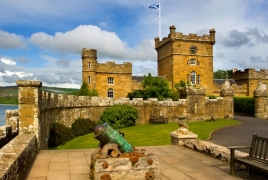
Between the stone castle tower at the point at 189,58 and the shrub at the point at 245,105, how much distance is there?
22.2 feet

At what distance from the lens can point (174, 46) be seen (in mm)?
43688

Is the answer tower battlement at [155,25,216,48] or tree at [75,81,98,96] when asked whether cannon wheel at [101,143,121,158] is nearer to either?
tree at [75,81,98,96]

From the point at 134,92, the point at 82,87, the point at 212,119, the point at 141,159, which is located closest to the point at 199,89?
the point at 212,119

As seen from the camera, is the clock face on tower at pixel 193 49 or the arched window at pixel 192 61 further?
the arched window at pixel 192 61

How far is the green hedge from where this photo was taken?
3609 centimetres

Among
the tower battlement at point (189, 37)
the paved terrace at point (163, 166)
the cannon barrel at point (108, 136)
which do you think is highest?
the tower battlement at point (189, 37)

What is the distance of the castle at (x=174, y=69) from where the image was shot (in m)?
40.8

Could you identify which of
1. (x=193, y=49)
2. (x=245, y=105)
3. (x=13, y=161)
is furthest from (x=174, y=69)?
(x=13, y=161)

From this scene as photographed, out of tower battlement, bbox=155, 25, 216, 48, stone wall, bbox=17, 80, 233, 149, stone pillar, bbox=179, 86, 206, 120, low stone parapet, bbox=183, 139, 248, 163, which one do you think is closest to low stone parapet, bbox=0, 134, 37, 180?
low stone parapet, bbox=183, 139, 248, 163

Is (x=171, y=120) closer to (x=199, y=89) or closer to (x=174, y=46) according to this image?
(x=199, y=89)

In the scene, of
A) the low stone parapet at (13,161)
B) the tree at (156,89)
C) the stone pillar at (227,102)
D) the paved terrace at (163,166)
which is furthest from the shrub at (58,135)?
the stone pillar at (227,102)

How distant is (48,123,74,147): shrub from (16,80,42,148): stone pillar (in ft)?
20.5

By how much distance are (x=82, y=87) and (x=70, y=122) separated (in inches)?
658

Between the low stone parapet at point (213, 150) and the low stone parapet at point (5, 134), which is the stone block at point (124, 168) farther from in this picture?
the low stone parapet at point (5, 134)
